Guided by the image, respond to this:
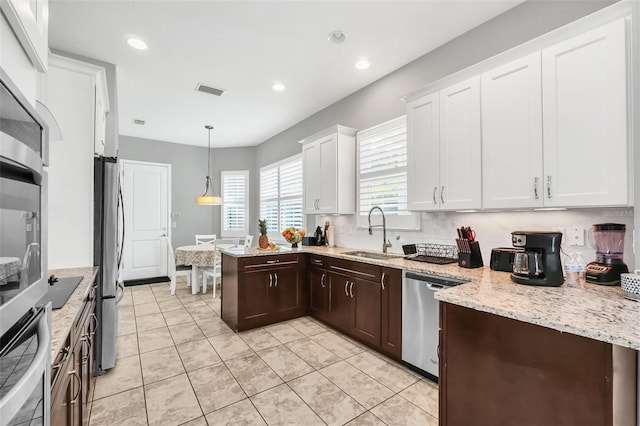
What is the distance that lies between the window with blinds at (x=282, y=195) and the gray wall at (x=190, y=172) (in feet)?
1.76

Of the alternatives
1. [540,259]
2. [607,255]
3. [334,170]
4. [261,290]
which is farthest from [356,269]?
[607,255]

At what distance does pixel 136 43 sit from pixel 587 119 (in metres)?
3.74

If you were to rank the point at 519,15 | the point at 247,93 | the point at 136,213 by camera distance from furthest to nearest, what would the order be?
the point at 136,213 → the point at 247,93 → the point at 519,15

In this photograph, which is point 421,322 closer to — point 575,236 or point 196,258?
point 575,236

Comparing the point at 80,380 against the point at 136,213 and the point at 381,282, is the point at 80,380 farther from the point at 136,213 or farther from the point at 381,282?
the point at 136,213

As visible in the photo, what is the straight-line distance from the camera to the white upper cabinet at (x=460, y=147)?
2.33 meters

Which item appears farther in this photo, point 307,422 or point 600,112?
point 307,422

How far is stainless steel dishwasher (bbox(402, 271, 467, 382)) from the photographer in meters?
2.28

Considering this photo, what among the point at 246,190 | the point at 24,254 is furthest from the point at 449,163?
the point at 246,190

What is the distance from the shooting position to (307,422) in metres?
1.89

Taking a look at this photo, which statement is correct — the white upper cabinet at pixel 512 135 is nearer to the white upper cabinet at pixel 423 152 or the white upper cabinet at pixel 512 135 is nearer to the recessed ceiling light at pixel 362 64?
the white upper cabinet at pixel 423 152

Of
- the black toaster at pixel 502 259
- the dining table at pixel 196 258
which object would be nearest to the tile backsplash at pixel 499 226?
the black toaster at pixel 502 259

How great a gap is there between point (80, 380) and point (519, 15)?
151 inches

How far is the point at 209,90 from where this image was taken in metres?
3.93
